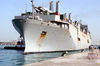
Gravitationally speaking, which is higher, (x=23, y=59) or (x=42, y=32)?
(x=42, y=32)

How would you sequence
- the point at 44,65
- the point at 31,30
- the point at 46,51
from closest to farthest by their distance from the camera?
the point at 44,65 < the point at 31,30 < the point at 46,51

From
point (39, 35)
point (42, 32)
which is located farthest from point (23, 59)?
point (42, 32)

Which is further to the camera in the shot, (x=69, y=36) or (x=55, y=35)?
(x=69, y=36)

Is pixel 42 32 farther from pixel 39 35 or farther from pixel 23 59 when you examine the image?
pixel 23 59

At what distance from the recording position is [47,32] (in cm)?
2812

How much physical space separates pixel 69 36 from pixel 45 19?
6824 mm

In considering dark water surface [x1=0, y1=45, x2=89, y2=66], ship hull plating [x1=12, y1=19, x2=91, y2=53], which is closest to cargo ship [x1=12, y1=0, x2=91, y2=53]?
ship hull plating [x1=12, y1=19, x2=91, y2=53]

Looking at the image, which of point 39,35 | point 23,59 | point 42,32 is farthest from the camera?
point 42,32

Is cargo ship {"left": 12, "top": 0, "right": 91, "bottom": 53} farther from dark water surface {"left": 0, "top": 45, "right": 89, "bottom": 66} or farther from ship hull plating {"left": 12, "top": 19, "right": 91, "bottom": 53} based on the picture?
dark water surface {"left": 0, "top": 45, "right": 89, "bottom": 66}

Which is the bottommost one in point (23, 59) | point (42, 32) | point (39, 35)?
point (23, 59)

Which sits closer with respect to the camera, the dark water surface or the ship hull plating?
the dark water surface

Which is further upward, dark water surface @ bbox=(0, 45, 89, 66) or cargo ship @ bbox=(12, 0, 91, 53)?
cargo ship @ bbox=(12, 0, 91, 53)

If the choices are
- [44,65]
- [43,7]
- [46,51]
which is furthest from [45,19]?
[44,65]

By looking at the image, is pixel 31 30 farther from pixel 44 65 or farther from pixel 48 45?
pixel 44 65
